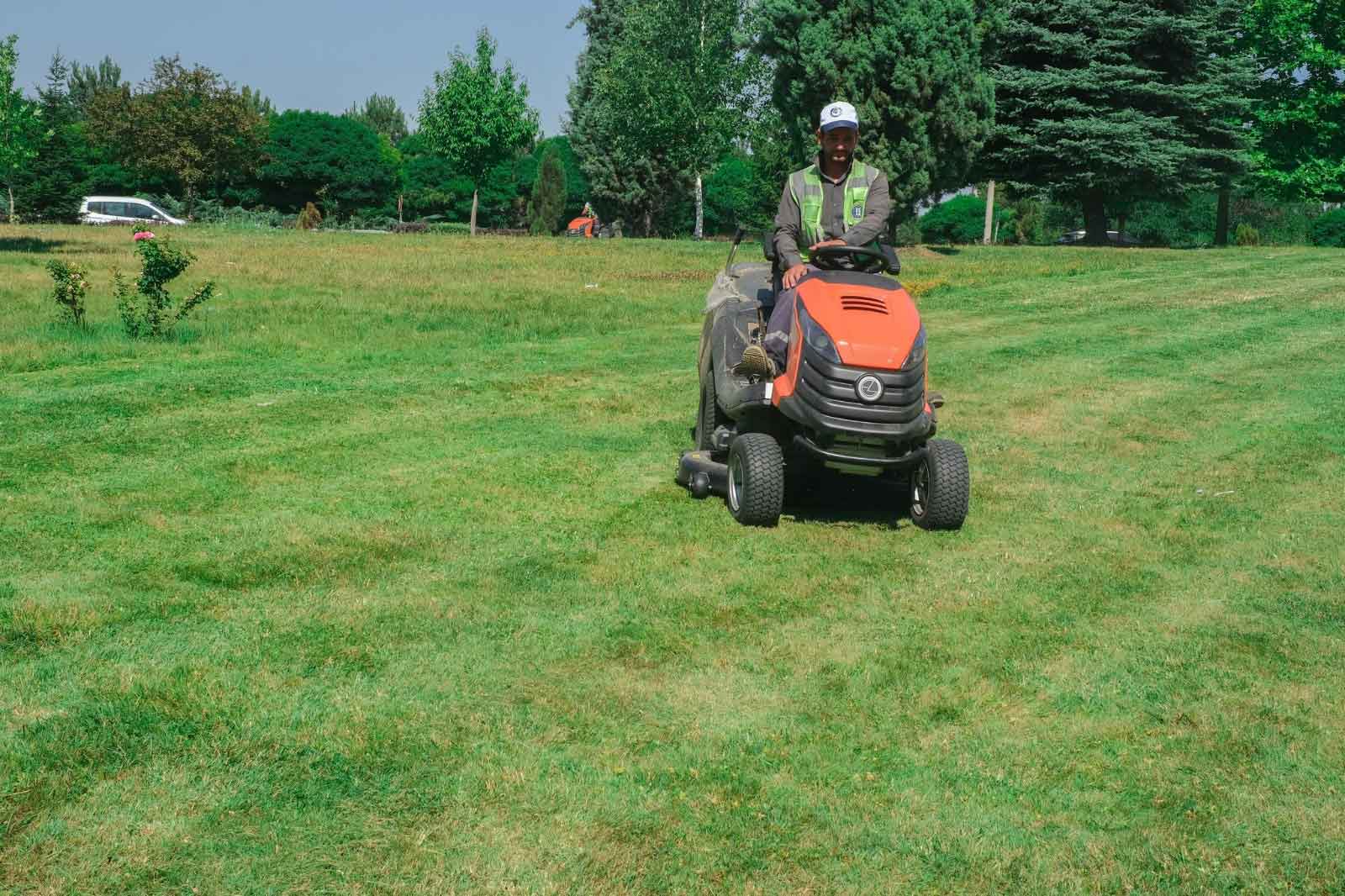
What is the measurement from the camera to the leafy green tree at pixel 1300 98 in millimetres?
42188

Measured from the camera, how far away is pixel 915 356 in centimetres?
724

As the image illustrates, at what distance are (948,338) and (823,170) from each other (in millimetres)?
8581

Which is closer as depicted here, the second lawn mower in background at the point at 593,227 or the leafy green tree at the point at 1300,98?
the leafy green tree at the point at 1300,98

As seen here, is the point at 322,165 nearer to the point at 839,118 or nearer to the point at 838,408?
the point at 839,118

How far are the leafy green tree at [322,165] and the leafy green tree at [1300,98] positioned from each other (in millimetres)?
49957

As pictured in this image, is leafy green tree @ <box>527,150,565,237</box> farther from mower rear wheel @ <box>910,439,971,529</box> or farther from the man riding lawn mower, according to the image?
mower rear wheel @ <box>910,439,971,529</box>

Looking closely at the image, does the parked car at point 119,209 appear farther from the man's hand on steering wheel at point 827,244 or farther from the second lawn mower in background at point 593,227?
the man's hand on steering wheel at point 827,244

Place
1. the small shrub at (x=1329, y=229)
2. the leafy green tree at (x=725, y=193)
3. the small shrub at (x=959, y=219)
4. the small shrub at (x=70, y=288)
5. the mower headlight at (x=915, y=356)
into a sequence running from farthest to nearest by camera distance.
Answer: the leafy green tree at (x=725, y=193), the small shrub at (x=959, y=219), the small shrub at (x=1329, y=229), the small shrub at (x=70, y=288), the mower headlight at (x=915, y=356)

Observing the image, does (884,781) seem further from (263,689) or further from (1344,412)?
(1344,412)

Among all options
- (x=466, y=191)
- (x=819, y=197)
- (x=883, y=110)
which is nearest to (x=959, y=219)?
(x=466, y=191)

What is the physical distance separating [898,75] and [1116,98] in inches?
295

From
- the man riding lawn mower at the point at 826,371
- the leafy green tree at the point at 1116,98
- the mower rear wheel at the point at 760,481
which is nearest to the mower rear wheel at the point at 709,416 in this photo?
the man riding lawn mower at the point at 826,371

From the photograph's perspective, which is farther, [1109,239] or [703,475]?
[1109,239]

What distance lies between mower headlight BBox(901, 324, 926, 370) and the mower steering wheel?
0.60 m
